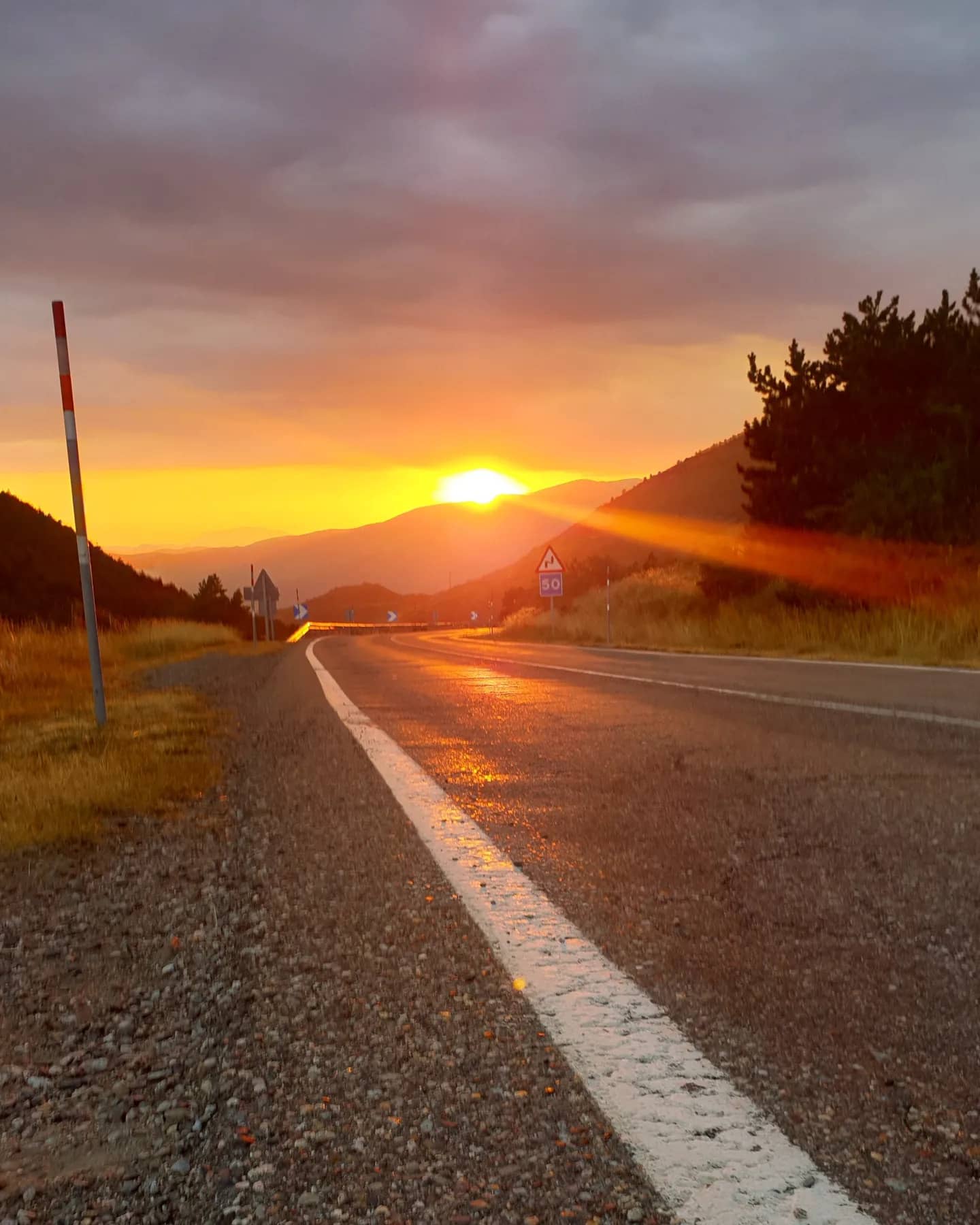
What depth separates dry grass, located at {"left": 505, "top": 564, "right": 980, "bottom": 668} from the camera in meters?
16.1

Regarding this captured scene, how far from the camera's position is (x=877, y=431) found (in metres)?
24.1

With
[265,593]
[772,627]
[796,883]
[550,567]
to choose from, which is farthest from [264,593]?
[796,883]

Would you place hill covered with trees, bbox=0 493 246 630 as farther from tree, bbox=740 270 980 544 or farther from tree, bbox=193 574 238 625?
tree, bbox=740 270 980 544

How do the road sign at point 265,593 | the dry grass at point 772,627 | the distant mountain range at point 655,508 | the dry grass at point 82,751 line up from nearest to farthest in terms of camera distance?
the dry grass at point 82,751, the dry grass at point 772,627, the road sign at point 265,593, the distant mountain range at point 655,508

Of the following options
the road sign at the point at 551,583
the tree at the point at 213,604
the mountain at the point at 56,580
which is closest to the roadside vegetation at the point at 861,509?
the road sign at the point at 551,583

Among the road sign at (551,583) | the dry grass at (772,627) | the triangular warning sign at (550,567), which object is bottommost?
the dry grass at (772,627)

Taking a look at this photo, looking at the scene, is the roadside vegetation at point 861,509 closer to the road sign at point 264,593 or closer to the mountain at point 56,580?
the road sign at point 264,593

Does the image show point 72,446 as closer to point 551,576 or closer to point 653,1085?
point 653,1085

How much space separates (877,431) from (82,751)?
21.3 m

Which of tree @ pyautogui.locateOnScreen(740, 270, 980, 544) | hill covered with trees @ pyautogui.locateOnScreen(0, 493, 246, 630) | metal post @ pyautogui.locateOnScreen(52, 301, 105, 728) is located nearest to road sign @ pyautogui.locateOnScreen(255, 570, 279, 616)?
hill covered with trees @ pyautogui.locateOnScreen(0, 493, 246, 630)

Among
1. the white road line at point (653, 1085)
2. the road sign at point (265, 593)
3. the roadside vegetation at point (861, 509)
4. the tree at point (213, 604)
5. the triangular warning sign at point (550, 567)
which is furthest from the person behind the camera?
the tree at point (213, 604)

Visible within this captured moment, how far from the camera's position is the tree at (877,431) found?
2070 centimetres

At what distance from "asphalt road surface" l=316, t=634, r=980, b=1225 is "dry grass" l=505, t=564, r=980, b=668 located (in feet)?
27.1

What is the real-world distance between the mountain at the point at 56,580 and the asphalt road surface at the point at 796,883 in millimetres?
29288
